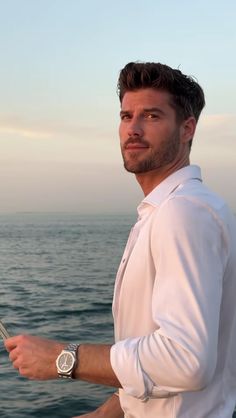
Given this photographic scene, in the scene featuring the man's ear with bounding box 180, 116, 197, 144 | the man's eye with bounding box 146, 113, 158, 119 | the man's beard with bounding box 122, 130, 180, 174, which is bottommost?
the man's beard with bounding box 122, 130, 180, 174

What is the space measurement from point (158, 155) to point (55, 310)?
791 inches

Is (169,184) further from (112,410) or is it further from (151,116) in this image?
(112,410)

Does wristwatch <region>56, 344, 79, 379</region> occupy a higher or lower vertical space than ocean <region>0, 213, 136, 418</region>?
higher

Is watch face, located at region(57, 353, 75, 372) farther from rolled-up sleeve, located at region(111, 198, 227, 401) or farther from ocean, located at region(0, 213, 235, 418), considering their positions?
ocean, located at region(0, 213, 235, 418)

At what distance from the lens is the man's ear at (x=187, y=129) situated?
8.84ft

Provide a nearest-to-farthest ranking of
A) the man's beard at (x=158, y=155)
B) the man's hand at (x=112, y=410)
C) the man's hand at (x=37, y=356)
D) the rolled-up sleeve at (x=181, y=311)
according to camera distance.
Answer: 1. the rolled-up sleeve at (x=181, y=311)
2. the man's hand at (x=37, y=356)
3. the man's beard at (x=158, y=155)
4. the man's hand at (x=112, y=410)

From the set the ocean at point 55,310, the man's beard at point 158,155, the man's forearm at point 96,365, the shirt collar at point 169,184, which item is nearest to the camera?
the man's forearm at point 96,365

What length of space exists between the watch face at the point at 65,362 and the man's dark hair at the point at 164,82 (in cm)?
106

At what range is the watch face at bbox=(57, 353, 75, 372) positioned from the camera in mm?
2322

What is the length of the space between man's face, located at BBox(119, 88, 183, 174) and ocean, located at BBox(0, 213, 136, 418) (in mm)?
8599

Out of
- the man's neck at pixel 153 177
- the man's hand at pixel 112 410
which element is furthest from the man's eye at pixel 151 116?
the man's hand at pixel 112 410

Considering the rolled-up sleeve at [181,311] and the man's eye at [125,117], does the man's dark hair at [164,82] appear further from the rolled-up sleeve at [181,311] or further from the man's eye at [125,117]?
the rolled-up sleeve at [181,311]

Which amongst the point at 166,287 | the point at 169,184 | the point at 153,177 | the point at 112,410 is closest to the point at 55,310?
the point at 112,410

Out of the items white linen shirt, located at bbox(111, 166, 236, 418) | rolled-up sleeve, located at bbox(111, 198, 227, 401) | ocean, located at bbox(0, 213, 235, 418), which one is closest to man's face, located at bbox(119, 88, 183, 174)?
white linen shirt, located at bbox(111, 166, 236, 418)
